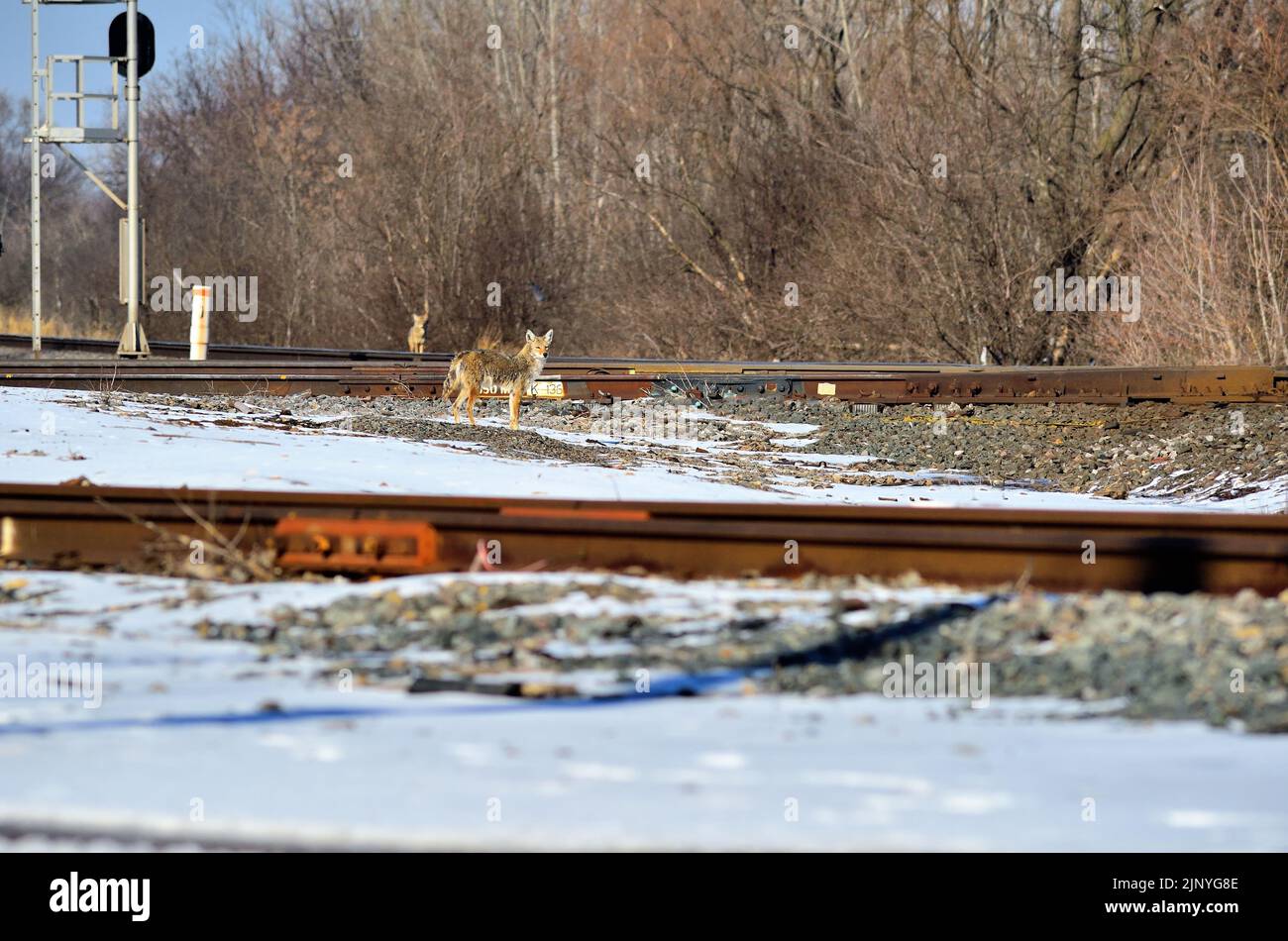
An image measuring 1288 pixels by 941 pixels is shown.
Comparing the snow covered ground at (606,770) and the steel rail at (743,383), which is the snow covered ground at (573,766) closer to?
the snow covered ground at (606,770)

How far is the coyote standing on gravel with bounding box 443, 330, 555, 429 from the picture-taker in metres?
13.0

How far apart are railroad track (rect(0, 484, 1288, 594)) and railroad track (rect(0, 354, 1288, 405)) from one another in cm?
809

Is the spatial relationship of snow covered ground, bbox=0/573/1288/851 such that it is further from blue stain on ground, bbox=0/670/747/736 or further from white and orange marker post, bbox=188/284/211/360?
white and orange marker post, bbox=188/284/211/360

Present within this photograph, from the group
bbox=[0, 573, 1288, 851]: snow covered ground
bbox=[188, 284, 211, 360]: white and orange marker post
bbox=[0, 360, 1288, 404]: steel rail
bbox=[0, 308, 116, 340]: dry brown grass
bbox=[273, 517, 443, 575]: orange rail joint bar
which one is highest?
bbox=[0, 308, 116, 340]: dry brown grass

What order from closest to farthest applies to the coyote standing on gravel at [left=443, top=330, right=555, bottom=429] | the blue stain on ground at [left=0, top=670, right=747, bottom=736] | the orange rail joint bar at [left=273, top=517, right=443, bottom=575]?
the blue stain on ground at [left=0, top=670, right=747, bottom=736], the orange rail joint bar at [left=273, top=517, right=443, bottom=575], the coyote standing on gravel at [left=443, top=330, right=555, bottom=429]

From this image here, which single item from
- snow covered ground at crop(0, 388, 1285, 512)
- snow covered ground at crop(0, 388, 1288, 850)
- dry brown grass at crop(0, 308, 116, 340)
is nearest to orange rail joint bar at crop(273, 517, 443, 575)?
snow covered ground at crop(0, 388, 1288, 850)

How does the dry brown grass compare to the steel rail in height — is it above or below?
above

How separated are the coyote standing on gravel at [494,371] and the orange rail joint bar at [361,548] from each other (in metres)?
6.97

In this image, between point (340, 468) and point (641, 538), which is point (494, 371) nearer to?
point (340, 468)

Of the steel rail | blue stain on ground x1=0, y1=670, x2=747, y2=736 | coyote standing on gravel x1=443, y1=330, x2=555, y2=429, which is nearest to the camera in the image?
blue stain on ground x1=0, y1=670, x2=747, y2=736

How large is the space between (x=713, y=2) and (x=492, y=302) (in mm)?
8518

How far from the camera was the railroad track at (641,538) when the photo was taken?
5.77 metres

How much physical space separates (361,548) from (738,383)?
1081 centimetres
